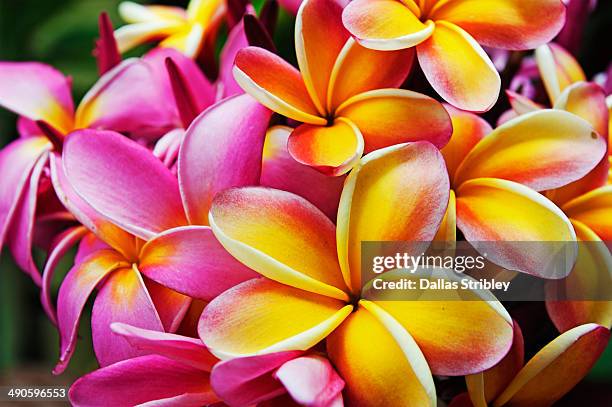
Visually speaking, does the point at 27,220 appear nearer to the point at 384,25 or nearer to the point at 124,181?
the point at 124,181

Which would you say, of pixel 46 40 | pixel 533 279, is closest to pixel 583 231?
pixel 533 279

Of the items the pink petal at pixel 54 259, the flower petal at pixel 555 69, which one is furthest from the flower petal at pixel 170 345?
the flower petal at pixel 555 69

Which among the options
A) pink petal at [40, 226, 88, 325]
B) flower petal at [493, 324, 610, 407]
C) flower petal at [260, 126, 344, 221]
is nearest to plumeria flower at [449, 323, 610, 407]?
flower petal at [493, 324, 610, 407]

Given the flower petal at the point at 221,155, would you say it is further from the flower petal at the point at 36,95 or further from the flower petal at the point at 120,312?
the flower petal at the point at 36,95

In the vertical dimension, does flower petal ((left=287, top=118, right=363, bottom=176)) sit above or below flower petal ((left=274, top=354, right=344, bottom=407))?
above

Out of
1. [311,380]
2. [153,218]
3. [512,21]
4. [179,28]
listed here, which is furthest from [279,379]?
[179,28]

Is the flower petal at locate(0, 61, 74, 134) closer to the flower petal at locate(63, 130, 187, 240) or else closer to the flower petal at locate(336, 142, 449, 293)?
the flower petal at locate(63, 130, 187, 240)
